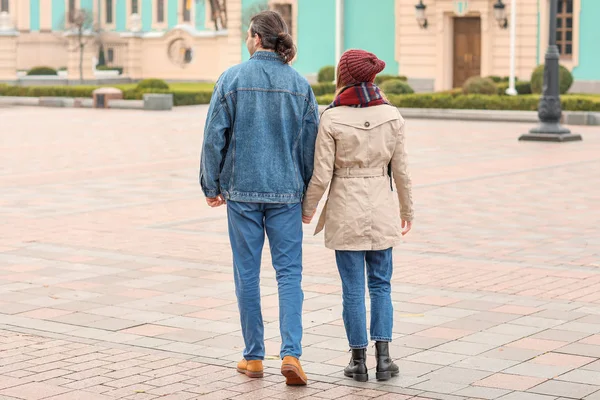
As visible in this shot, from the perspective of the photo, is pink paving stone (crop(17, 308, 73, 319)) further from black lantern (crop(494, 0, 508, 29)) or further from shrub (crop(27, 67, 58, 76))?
shrub (crop(27, 67, 58, 76))

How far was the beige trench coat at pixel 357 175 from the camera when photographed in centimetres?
599

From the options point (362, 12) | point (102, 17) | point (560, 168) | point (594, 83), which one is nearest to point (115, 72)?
point (102, 17)

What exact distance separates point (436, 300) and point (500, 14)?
2948 cm

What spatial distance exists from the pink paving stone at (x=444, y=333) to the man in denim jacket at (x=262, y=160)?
4.11ft

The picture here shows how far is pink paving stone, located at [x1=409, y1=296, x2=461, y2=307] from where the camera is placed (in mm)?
7902

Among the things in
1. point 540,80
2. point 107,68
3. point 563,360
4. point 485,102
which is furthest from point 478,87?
point 107,68

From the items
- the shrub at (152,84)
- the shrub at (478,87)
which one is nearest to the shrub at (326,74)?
the shrub at (152,84)

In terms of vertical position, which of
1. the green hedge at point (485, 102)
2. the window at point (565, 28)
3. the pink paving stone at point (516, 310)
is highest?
the window at point (565, 28)

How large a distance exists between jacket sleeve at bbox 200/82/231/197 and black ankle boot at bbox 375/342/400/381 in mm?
1183

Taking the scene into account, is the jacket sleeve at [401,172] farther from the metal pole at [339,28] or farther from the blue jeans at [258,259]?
the metal pole at [339,28]

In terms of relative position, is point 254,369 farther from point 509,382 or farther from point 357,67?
point 357,67

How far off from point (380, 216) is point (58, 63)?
210 feet

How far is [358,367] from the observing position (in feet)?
19.8

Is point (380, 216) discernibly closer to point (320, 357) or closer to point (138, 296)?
point (320, 357)
